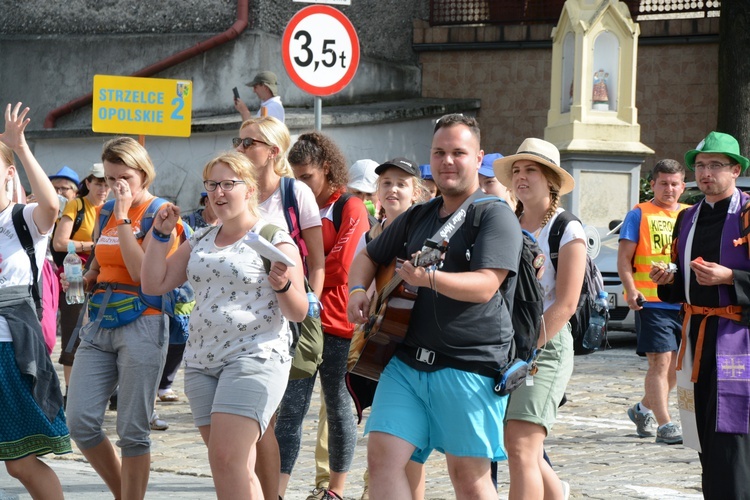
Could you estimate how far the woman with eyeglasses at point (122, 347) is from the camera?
6363 millimetres

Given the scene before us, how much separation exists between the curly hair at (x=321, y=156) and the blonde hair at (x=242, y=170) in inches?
49.0

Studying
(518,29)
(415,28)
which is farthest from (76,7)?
(518,29)

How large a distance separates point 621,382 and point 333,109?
31.6ft

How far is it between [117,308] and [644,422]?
436cm

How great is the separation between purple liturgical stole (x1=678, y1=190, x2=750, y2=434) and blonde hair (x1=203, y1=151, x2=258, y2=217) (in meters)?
2.18

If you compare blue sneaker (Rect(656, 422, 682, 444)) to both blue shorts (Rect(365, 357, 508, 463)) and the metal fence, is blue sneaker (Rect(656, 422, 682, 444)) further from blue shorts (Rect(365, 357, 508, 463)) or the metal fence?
the metal fence

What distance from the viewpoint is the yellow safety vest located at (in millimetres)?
9789

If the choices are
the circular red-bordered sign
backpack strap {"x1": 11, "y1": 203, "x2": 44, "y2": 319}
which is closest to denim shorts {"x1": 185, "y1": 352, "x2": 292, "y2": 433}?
backpack strap {"x1": 11, "y1": 203, "x2": 44, "y2": 319}

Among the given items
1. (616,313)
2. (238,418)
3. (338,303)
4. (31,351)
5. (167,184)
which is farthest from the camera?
(167,184)

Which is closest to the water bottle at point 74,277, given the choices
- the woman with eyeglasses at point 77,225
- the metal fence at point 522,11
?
the woman with eyeglasses at point 77,225

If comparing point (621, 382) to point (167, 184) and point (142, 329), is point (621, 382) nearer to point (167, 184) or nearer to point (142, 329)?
point (142, 329)

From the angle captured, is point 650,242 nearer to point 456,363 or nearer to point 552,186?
point 552,186

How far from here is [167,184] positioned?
65.9 ft

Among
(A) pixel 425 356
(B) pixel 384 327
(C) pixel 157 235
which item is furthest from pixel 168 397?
(A) pixel 425 356
